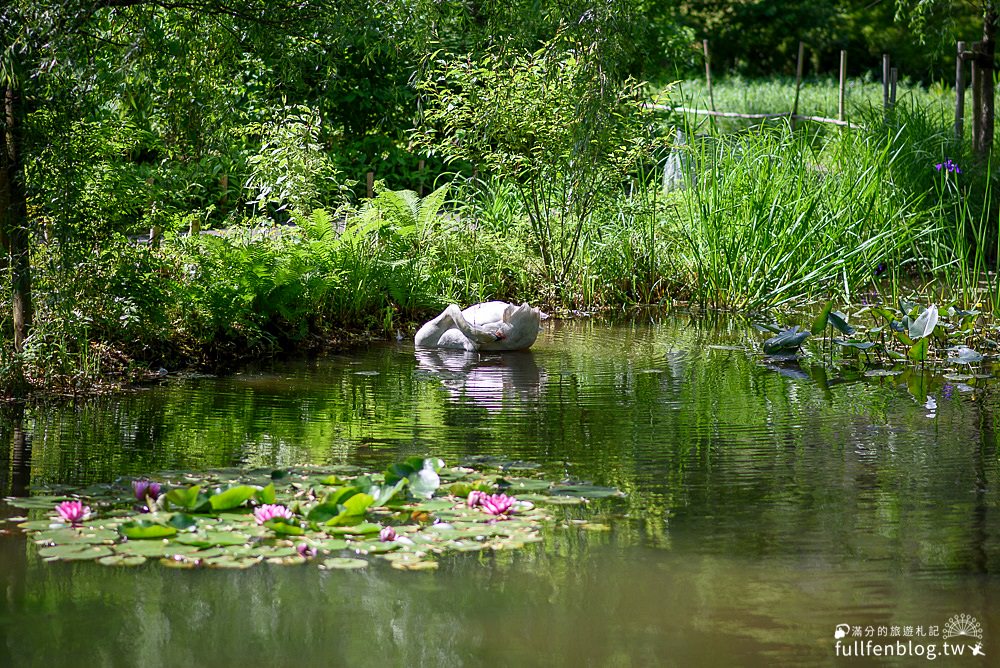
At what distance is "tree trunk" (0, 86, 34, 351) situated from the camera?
222 inches

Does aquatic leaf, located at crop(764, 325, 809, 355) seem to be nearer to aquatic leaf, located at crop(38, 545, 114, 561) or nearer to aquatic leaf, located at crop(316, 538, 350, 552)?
aquatic leaf, located at crop(316, 538, 350, 552)

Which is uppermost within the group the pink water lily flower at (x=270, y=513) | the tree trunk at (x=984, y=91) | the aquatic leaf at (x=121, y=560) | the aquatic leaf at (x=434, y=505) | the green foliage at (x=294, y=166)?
the tree trunk at (x=984, y=91)

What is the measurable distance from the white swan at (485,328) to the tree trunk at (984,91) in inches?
219

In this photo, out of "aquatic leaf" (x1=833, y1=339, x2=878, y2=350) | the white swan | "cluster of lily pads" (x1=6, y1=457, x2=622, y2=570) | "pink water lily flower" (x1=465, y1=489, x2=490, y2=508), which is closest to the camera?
"cluster of lily pads" (x1=6, y1=457, x2=622, y2=570)

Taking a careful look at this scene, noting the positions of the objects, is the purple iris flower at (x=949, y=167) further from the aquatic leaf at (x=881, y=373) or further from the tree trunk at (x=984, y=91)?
the aquatic leaf at (x=881, y=373)

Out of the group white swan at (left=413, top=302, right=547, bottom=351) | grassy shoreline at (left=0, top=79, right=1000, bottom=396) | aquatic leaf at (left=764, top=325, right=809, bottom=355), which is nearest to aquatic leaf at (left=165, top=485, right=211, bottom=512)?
grassy shoreline at (left=0, top=79, right=1000, bottom=396)

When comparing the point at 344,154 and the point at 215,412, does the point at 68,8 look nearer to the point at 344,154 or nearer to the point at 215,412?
the point at 215,412

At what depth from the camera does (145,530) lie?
11.8 feet

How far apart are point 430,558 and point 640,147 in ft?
21.3

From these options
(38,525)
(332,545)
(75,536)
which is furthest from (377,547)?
(38,525)

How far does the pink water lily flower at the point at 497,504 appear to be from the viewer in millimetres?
3914

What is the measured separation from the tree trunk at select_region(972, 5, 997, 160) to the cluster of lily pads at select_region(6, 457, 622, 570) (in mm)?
8236

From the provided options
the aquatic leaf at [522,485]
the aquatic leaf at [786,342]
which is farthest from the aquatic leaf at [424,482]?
the aquatic leaf at [786,342]

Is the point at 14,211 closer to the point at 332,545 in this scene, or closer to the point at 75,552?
the point at 75,552
